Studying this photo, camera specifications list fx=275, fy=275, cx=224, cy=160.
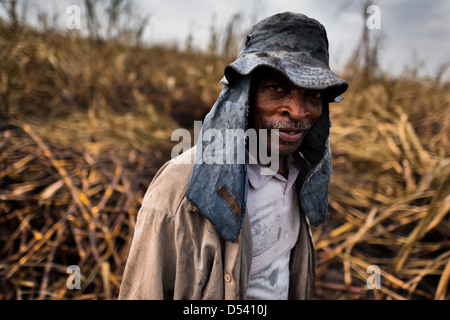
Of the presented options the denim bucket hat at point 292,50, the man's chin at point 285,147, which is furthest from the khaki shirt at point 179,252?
the denim bucket hat at point 292,50

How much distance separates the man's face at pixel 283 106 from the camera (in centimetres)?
94

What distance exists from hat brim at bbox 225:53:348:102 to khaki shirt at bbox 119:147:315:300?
0.37 metres

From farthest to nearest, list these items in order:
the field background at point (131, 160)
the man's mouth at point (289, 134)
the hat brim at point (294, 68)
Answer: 1. the field background at point (131, 160)
2. the man's mouth at point (289, 134)
3. the hat brim at point (294, 68)

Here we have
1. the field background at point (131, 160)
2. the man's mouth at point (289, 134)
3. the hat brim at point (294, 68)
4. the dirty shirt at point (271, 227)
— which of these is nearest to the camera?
the hat brim at point (294, 68)

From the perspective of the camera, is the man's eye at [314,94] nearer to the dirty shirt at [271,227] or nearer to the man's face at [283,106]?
the man's face at [283,106]

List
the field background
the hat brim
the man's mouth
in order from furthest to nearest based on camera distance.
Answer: the field background → the man's mouth → the hat brim

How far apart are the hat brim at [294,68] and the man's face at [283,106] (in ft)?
0.16

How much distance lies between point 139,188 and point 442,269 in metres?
2.23

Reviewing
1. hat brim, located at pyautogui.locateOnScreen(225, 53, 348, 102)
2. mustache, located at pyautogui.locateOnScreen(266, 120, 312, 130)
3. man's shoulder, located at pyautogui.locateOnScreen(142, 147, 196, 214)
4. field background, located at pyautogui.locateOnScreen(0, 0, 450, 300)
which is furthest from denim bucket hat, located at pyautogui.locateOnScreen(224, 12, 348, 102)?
field background, located at pyautogui.locateOnScreen(0, 0, 450, 300)

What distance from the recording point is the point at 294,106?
0.94m

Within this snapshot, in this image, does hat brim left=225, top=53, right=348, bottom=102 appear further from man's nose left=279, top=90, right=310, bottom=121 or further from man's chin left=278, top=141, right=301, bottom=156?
man's chin left=278, top=141, right=301, bottom=156

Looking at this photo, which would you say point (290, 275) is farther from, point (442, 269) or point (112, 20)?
point (112, 20)

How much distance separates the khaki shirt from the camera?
913 millimetres
